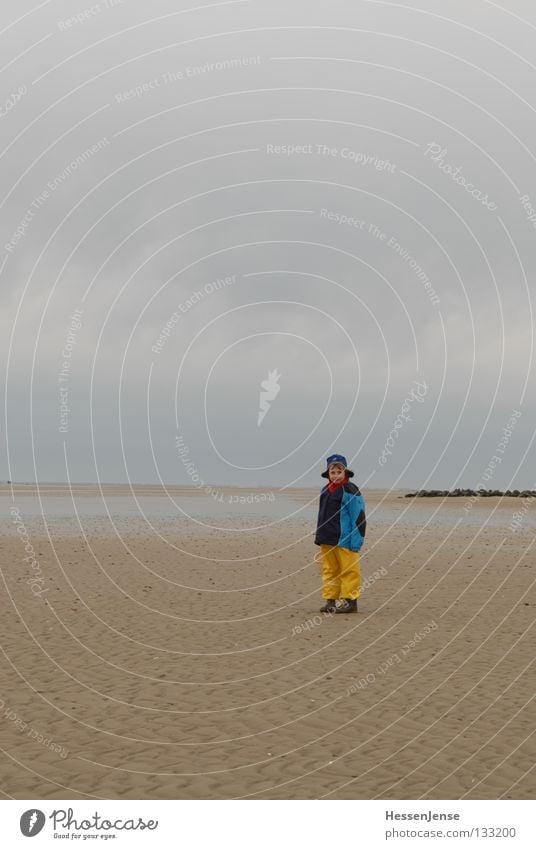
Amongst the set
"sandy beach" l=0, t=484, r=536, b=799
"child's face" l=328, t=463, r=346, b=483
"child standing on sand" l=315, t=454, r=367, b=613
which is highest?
"child's face" l=328, t=463, r=346, b=483

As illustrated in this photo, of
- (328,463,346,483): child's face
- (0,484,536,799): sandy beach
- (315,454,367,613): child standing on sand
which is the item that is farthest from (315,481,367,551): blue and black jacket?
(0,484,536,799): sandy beach

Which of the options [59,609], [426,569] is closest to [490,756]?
[59,609]

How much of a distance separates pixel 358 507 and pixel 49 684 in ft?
22.5

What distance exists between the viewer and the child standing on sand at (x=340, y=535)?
597 inches

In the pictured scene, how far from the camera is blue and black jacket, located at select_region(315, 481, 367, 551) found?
15125 millimetres

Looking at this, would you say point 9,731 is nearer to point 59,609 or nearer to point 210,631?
point 210,631

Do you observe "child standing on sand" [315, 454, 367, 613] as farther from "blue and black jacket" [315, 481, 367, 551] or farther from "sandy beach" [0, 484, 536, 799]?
"sandy beach" [0, 484, 536, 799]

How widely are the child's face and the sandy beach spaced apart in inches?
98.9

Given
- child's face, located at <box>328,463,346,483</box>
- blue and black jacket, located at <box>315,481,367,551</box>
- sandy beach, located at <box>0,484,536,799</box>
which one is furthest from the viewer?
child's face, located at <box>328,463,346,483</box>

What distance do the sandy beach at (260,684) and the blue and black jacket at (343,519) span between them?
55.1 inches

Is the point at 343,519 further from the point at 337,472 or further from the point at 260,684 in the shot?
the point at 260,684

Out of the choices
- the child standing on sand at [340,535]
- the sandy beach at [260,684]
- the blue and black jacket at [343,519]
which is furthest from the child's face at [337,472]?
the sandy beach at [260,684]

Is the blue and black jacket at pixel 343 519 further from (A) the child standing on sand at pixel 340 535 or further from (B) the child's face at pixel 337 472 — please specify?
(B) the child's face at pixel 337 472

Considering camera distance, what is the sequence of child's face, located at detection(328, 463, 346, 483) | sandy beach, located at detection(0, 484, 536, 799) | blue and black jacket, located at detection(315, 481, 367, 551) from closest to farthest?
sandy beach, located at detection(0, 484, 536, 799) → blue and black jacket, located at detection(315, 481, 367, 551) → child's face, located at detection(328, 463, 346, 483)
